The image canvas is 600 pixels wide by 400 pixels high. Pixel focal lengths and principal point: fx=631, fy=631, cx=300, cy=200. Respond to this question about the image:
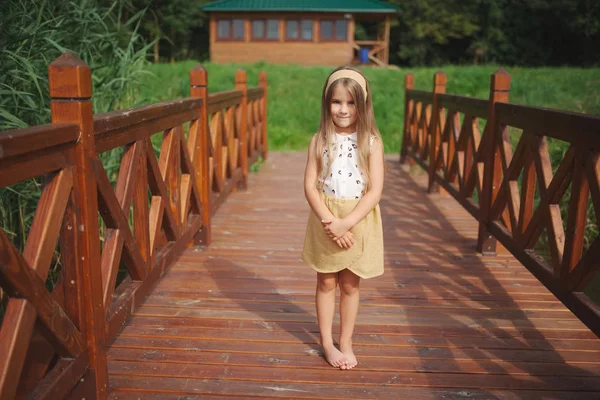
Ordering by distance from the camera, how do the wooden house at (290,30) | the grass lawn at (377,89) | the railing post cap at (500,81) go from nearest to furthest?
the railing post cap at (500,81) → the grass lawn at (377,89) → the wooden house at (290,30)

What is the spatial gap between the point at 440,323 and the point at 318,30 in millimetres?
28583

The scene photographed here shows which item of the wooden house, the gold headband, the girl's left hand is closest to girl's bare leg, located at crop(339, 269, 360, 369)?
the girl's left hand

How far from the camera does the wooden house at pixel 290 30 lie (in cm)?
3036

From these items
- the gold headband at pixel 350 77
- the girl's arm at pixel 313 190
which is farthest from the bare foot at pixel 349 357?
the gold headband at pixel 350 77

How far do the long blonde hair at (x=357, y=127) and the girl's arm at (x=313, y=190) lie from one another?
0.07ft

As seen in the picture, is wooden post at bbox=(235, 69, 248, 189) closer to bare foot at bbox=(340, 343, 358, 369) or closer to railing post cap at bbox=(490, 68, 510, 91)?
railing post cap at bbox=(490, 68, 510, 91)

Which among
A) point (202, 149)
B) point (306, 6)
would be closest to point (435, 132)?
point (202, 149)

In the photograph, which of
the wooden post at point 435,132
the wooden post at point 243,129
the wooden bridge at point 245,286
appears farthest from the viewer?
the wooden post at point 243,129

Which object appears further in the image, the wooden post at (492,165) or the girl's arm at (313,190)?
the wooden post at (492,165)

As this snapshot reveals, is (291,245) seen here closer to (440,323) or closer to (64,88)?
(440,323)

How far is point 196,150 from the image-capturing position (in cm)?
480

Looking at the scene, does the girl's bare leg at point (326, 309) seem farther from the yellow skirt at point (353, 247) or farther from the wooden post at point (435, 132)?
the wooden post at point (435, 132)

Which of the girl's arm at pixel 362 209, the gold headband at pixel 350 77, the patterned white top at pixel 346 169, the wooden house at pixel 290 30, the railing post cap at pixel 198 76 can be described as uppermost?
the wooden house at pixel 290 30

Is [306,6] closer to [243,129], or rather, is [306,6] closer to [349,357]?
[243,129]
